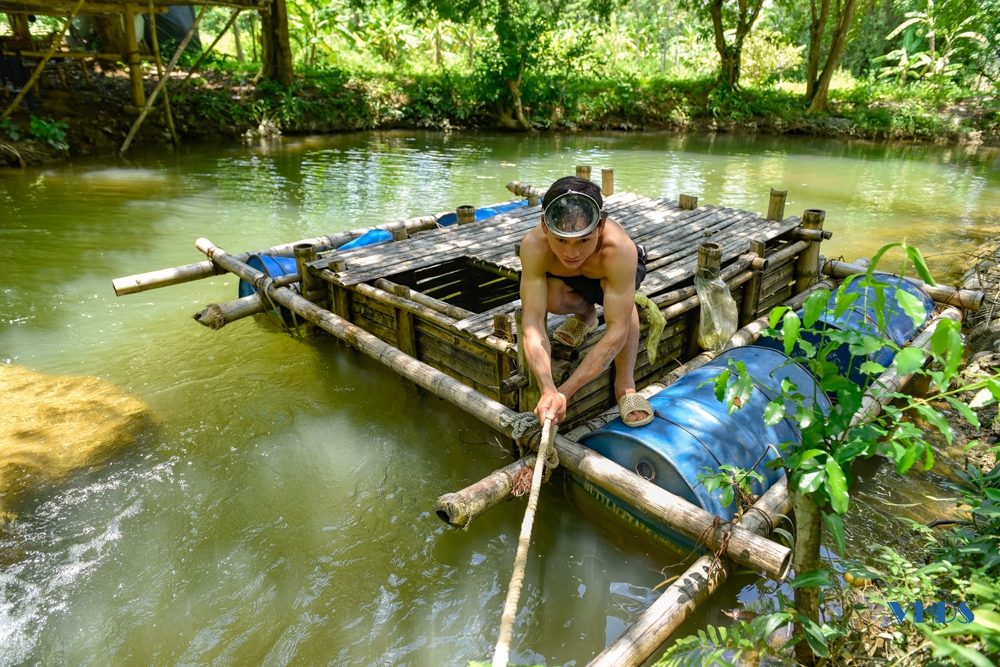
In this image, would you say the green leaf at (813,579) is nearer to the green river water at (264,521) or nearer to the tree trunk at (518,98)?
the green river water at (264,521)

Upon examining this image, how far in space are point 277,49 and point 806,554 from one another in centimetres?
2071

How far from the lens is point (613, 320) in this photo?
382cm

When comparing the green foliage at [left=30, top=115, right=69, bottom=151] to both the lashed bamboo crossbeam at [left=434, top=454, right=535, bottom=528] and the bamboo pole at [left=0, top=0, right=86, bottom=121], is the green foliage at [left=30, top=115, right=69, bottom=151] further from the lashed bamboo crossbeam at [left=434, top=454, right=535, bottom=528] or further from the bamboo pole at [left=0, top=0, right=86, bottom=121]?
the lashed bamboo crossbeam at [left=434, top=454, right=535, bottom=528]

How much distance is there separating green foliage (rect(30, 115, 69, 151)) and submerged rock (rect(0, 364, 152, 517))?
1087cm

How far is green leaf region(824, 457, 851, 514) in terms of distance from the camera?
2.01m

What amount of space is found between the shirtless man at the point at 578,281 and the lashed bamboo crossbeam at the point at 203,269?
3.53m

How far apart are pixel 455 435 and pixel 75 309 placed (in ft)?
18.0

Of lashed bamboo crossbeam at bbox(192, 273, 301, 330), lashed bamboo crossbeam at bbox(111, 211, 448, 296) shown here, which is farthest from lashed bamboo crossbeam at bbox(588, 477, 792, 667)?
lashed bamboo crossbeam at bbox(111, 211, 448, 296)

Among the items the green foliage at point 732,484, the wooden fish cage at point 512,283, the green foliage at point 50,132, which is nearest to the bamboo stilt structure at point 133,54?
the green foliage at point 50,132

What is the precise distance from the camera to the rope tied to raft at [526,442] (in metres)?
3.38

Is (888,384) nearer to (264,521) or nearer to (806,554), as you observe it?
(806,554)

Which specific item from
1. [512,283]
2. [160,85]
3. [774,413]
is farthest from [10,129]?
[774,413]

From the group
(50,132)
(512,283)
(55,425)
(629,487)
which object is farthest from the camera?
(50,132)

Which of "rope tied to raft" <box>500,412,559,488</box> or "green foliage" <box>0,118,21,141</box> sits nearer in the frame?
"rope tied to raft" <box>500,412,559,488</box>
